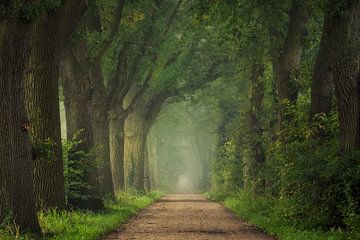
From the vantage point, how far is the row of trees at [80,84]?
1221 centimetres

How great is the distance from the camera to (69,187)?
20.5 meters

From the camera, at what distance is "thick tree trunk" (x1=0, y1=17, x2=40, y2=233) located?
1207 cm

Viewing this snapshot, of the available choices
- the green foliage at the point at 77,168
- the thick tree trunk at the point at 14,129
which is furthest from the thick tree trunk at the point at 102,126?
the thick tree trunk at the point at 14,129

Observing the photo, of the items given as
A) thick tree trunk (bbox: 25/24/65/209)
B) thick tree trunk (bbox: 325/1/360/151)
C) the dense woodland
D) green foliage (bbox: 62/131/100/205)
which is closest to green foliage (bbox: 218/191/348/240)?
the dense woodland

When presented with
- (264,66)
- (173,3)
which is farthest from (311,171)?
(173,3)

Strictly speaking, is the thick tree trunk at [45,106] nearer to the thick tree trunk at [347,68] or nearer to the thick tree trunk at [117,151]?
the thick tree trunk at [347,68]

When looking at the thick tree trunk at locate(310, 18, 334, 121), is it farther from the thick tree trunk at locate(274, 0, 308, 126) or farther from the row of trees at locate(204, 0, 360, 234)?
the thick tree trunk at locate(274, 0, 308, 126)

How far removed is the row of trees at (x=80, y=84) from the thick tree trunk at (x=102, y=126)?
4 cm

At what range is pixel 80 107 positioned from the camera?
71.4 feet

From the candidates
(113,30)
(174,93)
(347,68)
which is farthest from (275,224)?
(174,93)

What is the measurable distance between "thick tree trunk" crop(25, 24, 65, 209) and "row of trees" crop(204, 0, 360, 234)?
5.08 meters

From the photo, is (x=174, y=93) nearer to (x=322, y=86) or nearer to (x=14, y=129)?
(x=322, y=86)

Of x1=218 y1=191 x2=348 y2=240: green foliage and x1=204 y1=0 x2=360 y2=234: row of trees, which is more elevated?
x1=204 y1=0 x2=360 y2=234: row of trees

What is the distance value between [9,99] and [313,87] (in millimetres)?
8927
